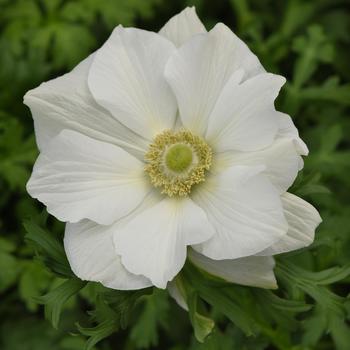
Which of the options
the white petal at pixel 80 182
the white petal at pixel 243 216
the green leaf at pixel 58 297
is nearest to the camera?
the white petal at pixel 243 216

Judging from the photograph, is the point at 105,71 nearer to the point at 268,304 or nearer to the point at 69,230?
the point at 69,230

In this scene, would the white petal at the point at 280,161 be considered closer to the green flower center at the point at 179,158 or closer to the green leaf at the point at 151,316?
the green flower center at the point at 179,158

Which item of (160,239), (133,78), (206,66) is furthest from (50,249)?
(206,66)

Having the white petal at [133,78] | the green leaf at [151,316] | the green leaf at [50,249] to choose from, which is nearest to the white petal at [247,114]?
the white petal at [133,78]

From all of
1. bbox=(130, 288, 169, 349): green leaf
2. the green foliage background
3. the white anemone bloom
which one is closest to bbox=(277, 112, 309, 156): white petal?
the white anemone bloom

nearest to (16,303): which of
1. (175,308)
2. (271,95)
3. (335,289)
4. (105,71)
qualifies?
(175,308)

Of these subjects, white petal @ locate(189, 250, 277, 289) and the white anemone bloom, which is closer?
the white anemone bloom

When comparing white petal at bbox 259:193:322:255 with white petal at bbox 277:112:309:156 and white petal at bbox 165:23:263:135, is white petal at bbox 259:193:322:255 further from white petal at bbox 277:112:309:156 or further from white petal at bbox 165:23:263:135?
white petal at bbox 165:23:263:135

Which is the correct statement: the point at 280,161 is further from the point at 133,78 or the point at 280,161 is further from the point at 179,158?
the point at 133,78
